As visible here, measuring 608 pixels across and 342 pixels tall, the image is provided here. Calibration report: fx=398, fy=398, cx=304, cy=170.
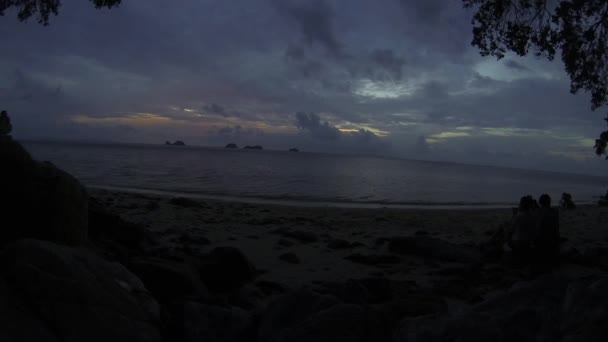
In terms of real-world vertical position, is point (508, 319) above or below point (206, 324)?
above

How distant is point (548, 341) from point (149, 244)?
839 centimetres

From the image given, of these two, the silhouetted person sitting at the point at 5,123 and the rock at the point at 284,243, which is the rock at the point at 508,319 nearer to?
the rock at the point at 284,243

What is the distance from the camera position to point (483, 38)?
416 inches

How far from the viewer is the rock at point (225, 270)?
7457 millimetres

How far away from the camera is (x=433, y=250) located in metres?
10.4

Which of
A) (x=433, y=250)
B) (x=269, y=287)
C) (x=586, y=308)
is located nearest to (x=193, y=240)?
(x=269, y=287)

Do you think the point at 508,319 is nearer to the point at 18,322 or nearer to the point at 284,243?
the point at 18,322

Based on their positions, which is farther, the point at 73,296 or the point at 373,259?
the point at 373,259

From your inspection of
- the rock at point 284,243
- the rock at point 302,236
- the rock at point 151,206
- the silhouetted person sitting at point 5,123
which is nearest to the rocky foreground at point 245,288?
the rock at point 284,243

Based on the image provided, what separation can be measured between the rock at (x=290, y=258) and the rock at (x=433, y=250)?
281 cm


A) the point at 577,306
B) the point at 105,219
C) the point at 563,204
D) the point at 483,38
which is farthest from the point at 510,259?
the point at 563,204

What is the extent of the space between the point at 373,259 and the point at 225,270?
13.2 ft

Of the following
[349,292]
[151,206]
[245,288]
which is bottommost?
[151,206]

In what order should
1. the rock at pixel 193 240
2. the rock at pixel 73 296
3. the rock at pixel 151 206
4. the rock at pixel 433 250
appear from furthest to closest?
the rock at pixel 151 206, the rock at pixel 193 240, the rock at pixel 433 250, the rock at pixel 73 296
